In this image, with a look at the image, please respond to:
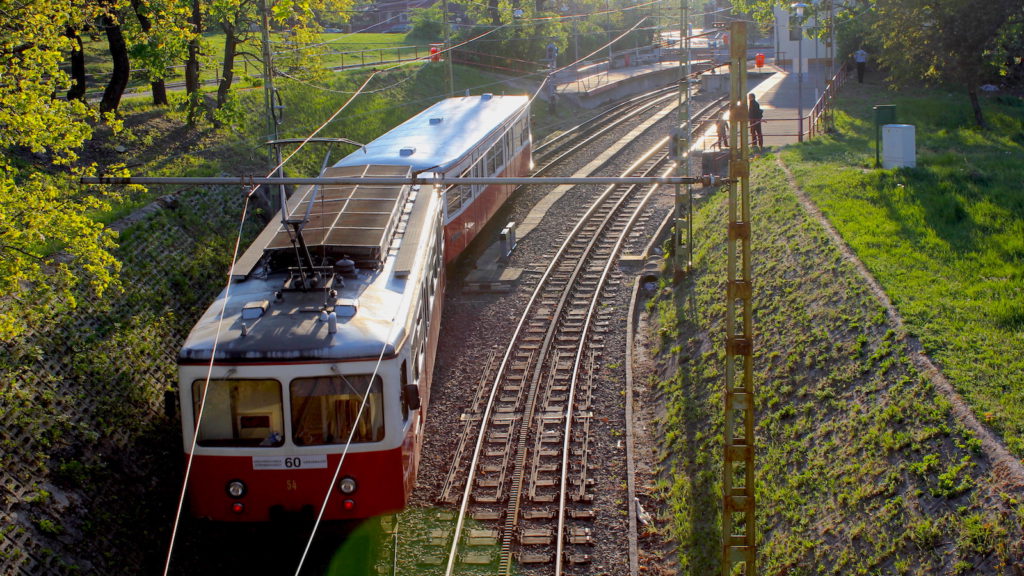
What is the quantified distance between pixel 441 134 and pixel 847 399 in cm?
1277

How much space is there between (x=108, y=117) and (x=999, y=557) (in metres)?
9.76

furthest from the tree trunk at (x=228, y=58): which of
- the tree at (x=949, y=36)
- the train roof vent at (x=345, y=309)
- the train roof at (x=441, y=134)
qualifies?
the tree at (x=949, y=36)

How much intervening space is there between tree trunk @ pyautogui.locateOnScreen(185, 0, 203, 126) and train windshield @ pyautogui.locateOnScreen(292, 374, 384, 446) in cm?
1523

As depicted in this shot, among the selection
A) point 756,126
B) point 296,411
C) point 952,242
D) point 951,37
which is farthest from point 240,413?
point 951,37

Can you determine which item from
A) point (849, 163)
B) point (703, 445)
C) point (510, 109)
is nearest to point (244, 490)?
point (703, 445)

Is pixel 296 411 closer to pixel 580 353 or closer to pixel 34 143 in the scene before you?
pixel 34 143

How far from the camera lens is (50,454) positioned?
9.79 meters

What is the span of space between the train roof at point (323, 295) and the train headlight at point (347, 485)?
128cm

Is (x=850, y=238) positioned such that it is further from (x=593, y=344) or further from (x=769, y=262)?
(x=593, y=344)

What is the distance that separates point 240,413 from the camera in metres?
9.57

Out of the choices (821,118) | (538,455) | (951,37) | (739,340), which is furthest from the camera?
(821,118)

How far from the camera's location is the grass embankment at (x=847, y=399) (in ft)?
27.1

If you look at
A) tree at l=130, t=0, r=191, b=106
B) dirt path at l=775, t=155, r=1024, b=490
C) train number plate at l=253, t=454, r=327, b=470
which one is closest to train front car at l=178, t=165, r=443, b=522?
train number plate at l=253, t=454, r=327, b=470

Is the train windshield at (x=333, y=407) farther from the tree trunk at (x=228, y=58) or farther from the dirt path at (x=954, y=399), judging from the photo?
the tree trunk at (x=228, y=58)
